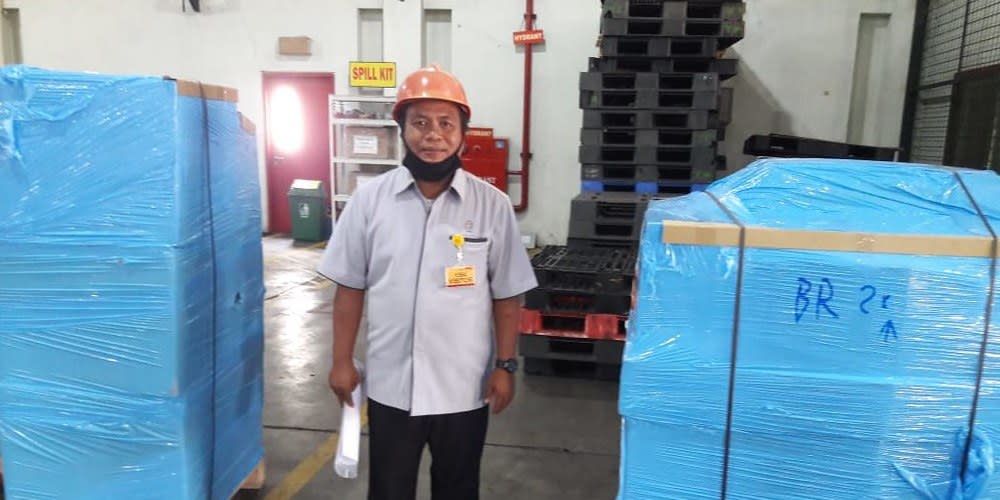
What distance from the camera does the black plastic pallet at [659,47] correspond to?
5297mm

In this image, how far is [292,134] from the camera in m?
9.53

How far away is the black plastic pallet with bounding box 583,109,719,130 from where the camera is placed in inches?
206

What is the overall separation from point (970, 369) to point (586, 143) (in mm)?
4187

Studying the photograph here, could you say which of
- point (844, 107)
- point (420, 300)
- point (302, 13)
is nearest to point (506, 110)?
point (302, 13)

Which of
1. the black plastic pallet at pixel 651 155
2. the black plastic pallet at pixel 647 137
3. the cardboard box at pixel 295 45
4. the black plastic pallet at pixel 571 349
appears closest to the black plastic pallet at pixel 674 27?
the black plastic pallet at pixel 647 137

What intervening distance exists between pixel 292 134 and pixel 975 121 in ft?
27.3

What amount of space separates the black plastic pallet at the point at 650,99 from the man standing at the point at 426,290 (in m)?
3.60

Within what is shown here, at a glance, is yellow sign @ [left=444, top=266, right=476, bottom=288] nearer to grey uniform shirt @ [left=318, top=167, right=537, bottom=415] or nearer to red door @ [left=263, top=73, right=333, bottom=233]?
grey uniform shirt @ [left=318, top=167, right=537, bottom=415]

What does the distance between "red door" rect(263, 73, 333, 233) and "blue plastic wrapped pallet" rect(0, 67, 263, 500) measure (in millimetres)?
7206

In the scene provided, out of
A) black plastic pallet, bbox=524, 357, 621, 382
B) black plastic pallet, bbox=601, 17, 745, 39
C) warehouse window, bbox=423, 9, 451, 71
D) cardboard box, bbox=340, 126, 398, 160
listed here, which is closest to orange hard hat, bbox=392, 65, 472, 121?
black plastic pallet, bbox=524, 357, 621, 382

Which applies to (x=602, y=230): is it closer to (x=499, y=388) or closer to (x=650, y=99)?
(x=650, y=99)

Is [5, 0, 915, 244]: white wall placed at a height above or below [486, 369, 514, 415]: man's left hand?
above

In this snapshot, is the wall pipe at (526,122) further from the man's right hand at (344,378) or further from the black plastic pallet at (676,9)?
the man's right hand at (344,378)

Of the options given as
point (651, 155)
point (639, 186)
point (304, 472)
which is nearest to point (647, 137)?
point (651, 155)
